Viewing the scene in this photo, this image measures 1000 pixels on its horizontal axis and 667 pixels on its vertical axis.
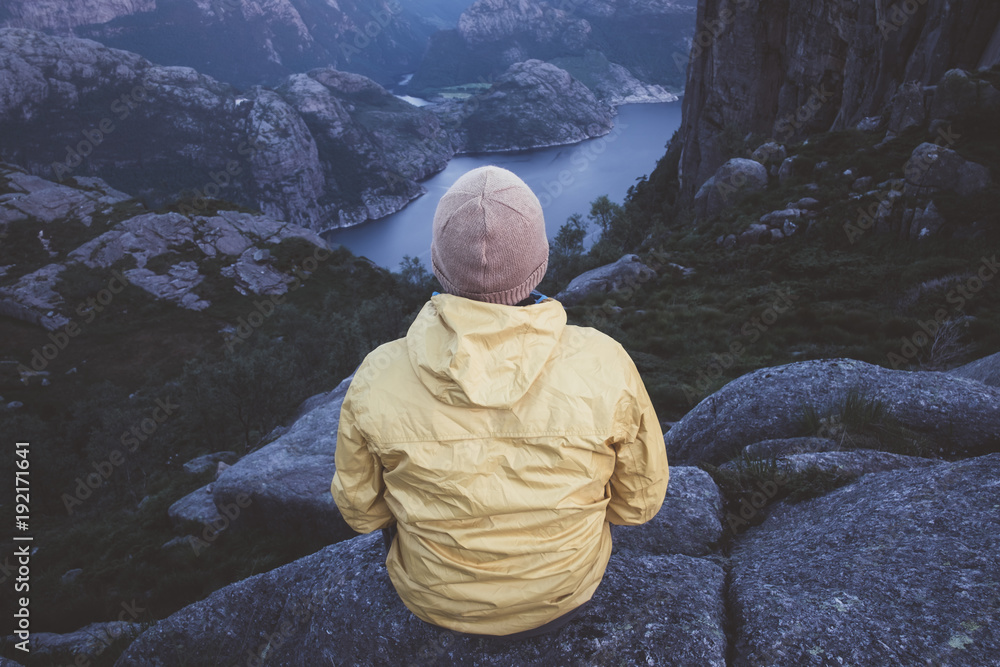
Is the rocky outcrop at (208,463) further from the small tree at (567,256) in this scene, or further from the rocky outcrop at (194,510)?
the small tree at (567,256)

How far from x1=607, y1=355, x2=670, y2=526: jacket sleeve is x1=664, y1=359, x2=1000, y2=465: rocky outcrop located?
359 cm

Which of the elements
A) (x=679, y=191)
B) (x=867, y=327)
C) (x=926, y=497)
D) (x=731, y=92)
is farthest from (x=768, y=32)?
(x=926, y=497)

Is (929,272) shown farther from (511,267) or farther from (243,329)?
(243,329)

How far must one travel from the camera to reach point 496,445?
2.43 meters

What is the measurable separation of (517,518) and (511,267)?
1257 millimetres

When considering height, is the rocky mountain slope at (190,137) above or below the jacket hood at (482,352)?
below

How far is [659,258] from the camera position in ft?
78.5

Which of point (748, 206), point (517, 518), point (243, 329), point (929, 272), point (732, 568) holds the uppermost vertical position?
point (517, 518)
